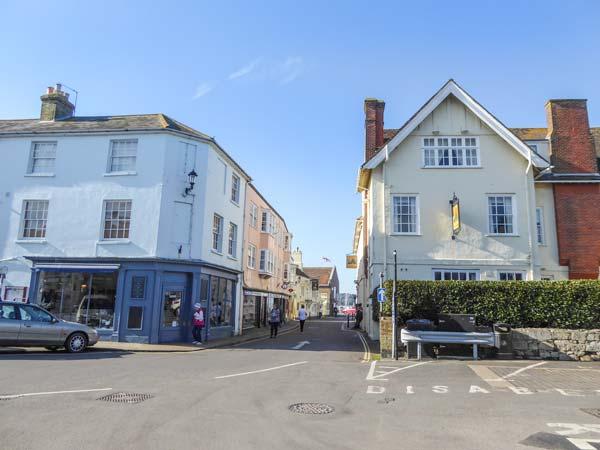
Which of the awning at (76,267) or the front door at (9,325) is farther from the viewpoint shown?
the awning at (76,267)

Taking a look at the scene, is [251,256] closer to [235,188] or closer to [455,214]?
[235,188]

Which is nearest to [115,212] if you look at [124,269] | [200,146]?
[124,269]

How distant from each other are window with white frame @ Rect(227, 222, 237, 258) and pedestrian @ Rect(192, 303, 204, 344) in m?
5.66

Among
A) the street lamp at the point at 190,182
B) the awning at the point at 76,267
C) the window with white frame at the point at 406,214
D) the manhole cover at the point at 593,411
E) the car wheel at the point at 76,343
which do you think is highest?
the street lamp at the point at 190,182

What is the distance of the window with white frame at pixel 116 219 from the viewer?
2016 cm

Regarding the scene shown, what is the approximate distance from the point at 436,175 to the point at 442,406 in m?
14.8

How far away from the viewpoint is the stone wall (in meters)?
15.2

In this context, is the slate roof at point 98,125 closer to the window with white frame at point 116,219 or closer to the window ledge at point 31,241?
the window with white frame at point 116,219

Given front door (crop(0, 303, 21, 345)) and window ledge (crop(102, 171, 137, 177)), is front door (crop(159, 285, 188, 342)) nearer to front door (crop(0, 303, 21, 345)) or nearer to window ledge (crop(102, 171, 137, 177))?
window ledge (crop(102, 171, 137, 177))

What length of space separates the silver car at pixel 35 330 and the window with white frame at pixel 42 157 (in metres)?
8.85

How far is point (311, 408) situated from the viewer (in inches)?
299

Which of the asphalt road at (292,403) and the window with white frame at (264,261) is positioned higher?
the window with white frame at (264,261)

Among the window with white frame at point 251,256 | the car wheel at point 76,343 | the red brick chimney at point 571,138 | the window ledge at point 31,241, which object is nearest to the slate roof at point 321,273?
the window with white frame at point 251,256

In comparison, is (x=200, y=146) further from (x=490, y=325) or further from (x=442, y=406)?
(x=442, y=406)
